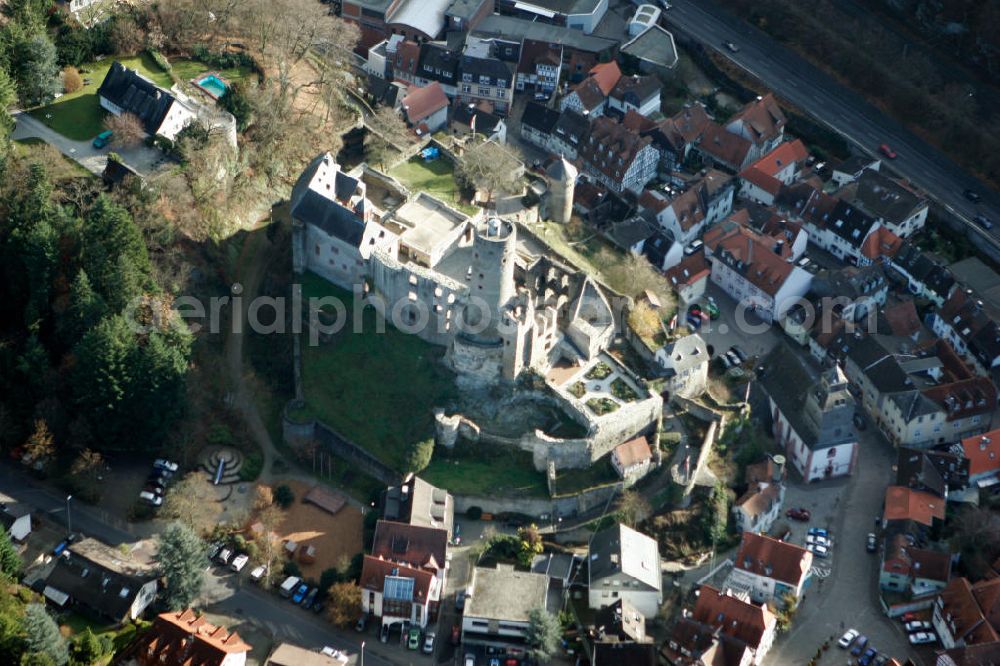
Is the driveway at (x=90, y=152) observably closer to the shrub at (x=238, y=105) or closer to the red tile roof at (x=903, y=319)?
the shrub at (x=238, y=105)

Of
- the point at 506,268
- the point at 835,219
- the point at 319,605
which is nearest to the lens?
the point at 319,605

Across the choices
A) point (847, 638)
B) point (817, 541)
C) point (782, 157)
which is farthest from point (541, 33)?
point (847, 638)

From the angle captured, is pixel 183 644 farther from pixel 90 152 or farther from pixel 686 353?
pixel 686 353

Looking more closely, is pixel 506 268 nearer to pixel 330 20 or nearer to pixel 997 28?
pixel 330 20

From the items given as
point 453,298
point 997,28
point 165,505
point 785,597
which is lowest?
point 165,505

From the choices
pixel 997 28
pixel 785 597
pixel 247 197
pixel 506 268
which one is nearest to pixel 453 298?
pixel 506 268

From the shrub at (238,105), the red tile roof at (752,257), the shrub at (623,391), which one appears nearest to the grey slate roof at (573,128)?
the red tile roof at (752,257)
